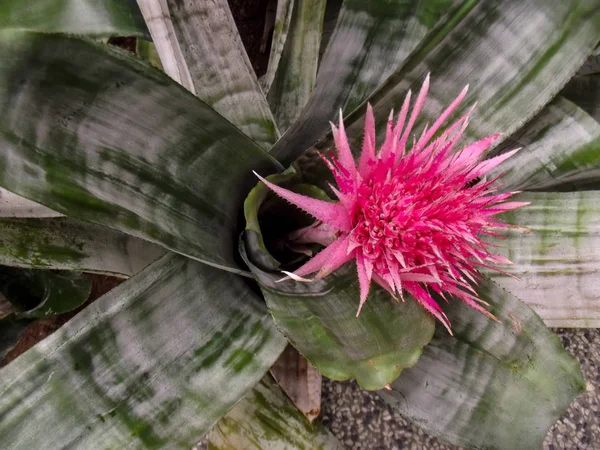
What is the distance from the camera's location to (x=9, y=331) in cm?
110

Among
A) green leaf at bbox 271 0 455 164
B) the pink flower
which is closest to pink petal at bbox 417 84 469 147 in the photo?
the pink flower

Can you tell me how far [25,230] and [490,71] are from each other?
2.79 ft

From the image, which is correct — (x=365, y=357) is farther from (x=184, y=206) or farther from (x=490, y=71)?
(x=490, y=71)

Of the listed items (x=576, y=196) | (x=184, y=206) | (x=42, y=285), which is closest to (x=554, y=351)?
(x=576, y=196)

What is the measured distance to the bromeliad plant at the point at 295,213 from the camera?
0.56m

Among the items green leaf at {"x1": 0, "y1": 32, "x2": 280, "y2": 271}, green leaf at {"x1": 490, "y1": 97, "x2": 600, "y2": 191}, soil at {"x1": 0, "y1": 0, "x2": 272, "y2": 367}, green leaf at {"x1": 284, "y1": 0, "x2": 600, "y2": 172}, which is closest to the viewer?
green leaf at {"x1": 0, "y1": 32, "x2": 280, "y2": 271}

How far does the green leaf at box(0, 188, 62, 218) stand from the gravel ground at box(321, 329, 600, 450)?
2.52 ft

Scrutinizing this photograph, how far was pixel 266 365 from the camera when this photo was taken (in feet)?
2.48

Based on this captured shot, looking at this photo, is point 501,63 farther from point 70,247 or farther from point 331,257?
point 70,247

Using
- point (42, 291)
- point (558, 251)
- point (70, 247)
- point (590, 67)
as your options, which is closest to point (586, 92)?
point (590, 67)

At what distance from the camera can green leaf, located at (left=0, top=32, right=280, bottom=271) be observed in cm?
48

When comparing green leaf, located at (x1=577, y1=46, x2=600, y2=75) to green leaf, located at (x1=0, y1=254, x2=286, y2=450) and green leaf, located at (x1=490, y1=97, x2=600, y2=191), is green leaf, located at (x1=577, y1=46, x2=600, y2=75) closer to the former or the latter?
green leaf, located at (x1=490, y1=97, x2=600, y2=191)

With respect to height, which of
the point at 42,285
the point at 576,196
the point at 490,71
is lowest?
the point at 42,285

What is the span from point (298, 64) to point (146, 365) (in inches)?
27.0
